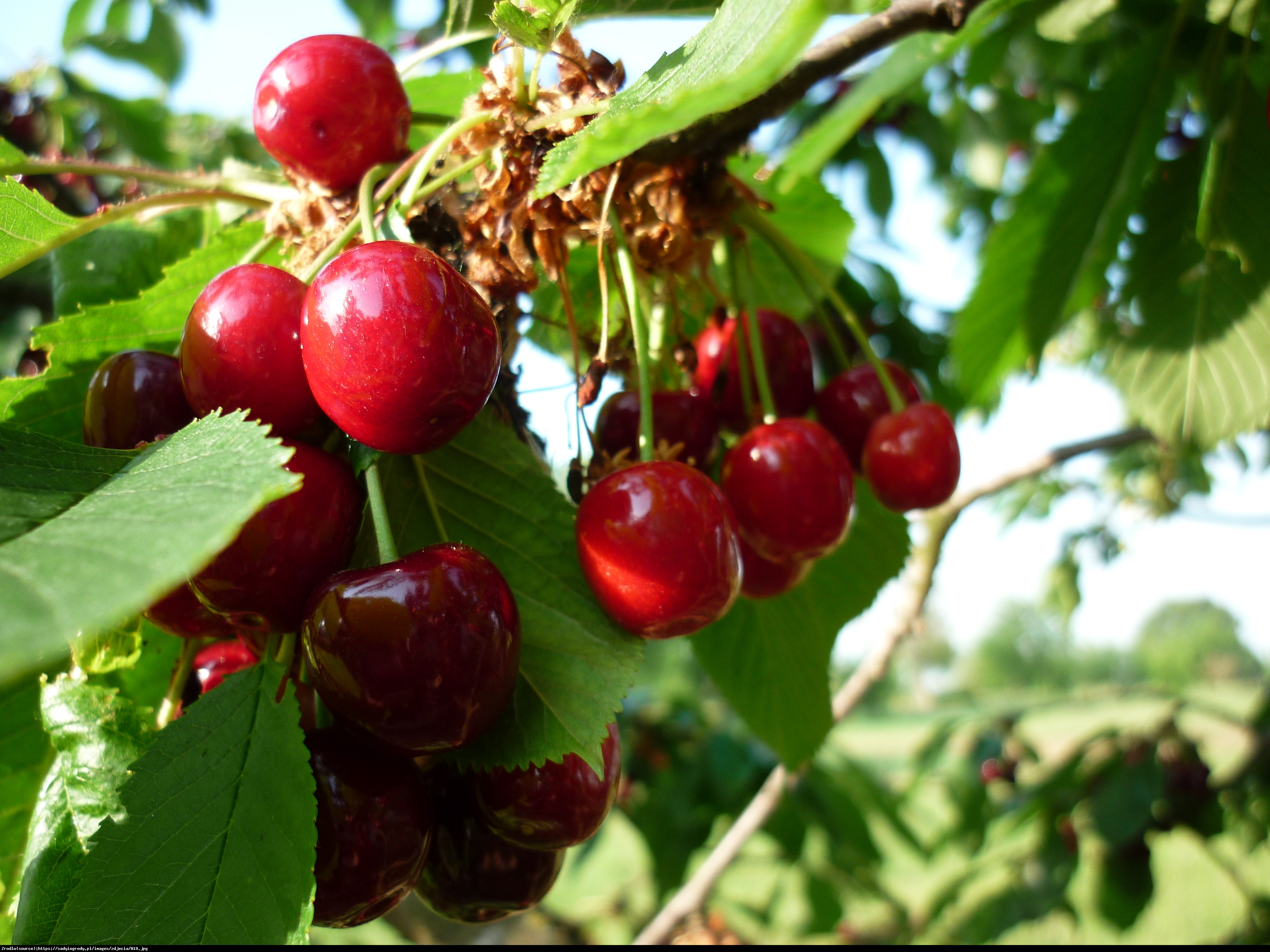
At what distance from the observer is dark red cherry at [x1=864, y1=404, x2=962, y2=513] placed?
936 millimetres

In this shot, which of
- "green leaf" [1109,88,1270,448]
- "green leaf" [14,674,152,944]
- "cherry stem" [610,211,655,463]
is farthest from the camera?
"green leaf" [1109,88,1270,448]

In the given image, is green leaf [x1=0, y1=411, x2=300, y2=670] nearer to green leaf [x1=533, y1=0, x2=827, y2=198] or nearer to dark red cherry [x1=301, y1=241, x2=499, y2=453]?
dark red cherry [x1=301, y1=241, x2=499, y2=453]

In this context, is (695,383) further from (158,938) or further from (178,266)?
(158,938)

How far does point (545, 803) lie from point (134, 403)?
1.53 feet

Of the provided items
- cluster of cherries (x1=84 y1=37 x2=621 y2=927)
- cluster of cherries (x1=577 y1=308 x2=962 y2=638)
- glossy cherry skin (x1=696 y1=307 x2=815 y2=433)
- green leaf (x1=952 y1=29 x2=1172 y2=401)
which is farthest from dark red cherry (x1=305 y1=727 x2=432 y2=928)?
green leaf (x1=952 y1=29 x2=1172 y2=401)

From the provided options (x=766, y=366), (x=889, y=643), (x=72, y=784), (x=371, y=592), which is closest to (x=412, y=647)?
(x=371, y=592)

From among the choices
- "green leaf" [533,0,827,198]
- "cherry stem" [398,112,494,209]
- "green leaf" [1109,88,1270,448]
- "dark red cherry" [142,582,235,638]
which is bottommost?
"green leaf" [1109,88,1270,448]

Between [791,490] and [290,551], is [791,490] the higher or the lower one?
the lower one

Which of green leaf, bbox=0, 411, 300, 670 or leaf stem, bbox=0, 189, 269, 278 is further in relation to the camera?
leaf stem, bbox=0, 189, 269, 278

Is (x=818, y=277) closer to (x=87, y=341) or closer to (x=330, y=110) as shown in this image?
(x=330, y=110)

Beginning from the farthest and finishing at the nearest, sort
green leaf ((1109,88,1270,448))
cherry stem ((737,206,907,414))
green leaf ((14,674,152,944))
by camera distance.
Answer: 1. green leaf ((1109,88,1270,448))
2. cherry stem ((737,206,907,414))
3. green leaf ((14,674,152,944))

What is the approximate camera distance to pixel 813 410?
3.90 feet

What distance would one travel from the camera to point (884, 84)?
1188mm

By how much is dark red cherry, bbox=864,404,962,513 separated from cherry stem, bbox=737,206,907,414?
0.05 meters
